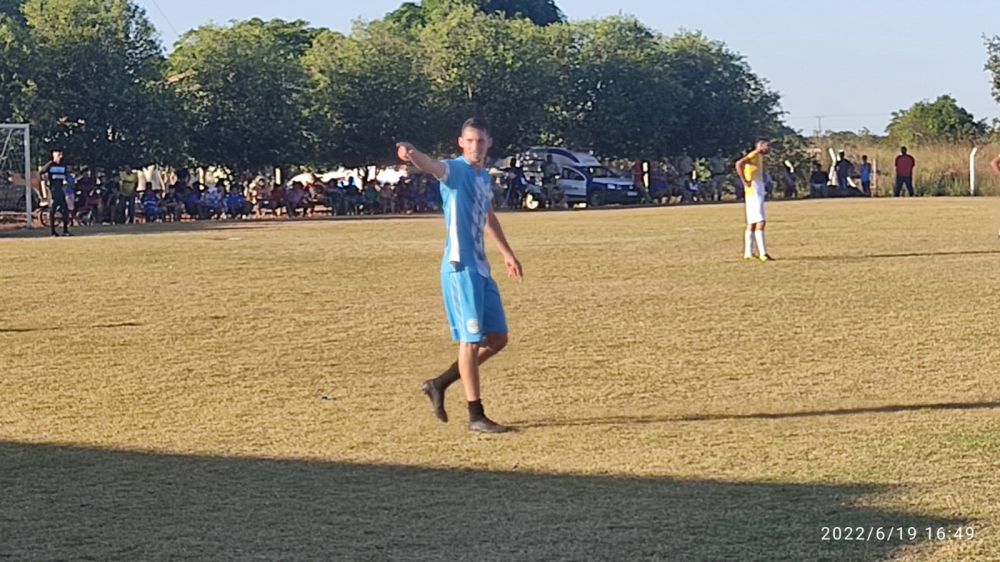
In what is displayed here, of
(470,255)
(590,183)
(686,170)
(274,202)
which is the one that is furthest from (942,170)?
(470,255)

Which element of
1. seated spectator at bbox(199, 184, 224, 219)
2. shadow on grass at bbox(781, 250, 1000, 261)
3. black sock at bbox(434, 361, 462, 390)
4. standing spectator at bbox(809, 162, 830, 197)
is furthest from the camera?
standing spectator at bbox(809, 162, 830, 197)

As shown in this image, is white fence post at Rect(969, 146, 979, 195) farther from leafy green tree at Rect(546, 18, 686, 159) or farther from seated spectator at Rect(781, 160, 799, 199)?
leafy green tree at Rect(546, 18, 686, 159)

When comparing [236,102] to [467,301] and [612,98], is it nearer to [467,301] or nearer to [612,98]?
[612,98]

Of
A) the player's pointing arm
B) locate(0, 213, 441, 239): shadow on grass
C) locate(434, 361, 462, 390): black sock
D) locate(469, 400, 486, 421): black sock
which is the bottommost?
locate(469, 400, 486, 421): black sock

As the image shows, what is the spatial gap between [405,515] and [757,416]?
3.33 meters

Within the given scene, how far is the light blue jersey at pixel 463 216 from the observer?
9648 millimetres

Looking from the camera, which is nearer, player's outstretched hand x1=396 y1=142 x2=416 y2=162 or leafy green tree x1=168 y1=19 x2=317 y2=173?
player's outstretched hand x1=396 y1=142 x2=416 y2=162

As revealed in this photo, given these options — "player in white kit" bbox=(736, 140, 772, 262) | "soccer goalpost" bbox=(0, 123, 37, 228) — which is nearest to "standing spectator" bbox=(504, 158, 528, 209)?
"soccer goalpost" bbox=(0, 123, 37, 228)

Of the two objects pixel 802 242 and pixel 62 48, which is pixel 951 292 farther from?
pixel 62 48

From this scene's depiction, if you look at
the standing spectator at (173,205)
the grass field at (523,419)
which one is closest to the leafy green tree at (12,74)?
the standing spectator at (173,205)

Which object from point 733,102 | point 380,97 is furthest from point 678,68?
point 380,97

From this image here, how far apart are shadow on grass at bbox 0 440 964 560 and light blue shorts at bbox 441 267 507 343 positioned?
124 cm

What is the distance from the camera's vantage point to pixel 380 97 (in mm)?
58312

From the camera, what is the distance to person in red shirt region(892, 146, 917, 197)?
2120 inches
